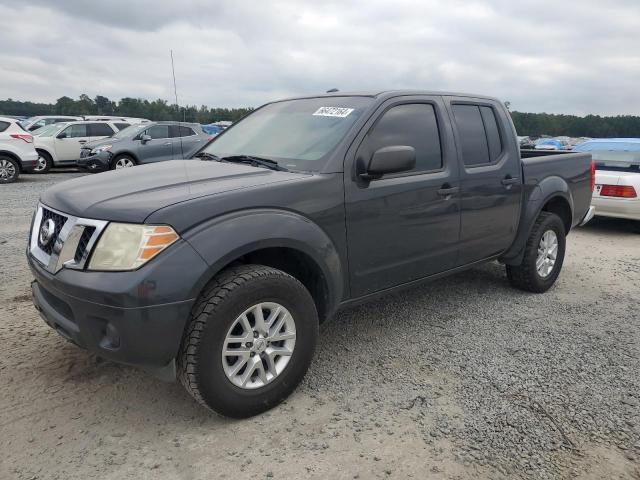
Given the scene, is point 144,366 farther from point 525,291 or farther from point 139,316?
point 525,291

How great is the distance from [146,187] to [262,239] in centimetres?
73

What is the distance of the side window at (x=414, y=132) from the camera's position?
3.40 meters

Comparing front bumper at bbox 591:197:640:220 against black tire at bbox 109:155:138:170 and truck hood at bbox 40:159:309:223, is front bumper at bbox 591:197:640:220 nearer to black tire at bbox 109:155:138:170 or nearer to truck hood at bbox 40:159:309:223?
truck hood at bbox 40:159:309:223

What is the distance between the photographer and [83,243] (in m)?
2.50

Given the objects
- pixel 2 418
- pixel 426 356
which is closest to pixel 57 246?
pixel 2 418

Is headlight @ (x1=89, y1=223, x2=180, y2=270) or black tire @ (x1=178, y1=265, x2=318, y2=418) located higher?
headlight @ (x1=89, y1=223, x2=180, y2=270)

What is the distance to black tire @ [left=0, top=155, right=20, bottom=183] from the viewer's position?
1312 centimetres

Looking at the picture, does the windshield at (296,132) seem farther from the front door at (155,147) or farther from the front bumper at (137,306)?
the front door at (155,147)

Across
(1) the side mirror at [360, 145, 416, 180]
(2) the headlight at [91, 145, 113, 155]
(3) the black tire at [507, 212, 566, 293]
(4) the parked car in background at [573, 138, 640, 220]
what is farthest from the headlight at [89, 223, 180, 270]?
(2) the headlight at [91, 145, 113, 155]

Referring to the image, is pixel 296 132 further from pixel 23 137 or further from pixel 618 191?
pixel 23 137

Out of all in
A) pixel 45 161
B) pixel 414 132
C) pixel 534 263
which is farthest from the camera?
pixel 45 161

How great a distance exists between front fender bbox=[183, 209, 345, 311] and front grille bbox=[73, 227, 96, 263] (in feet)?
1.53

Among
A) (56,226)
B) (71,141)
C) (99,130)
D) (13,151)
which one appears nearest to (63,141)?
(71,141)

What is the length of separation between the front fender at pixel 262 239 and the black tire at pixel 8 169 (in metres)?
13.0
